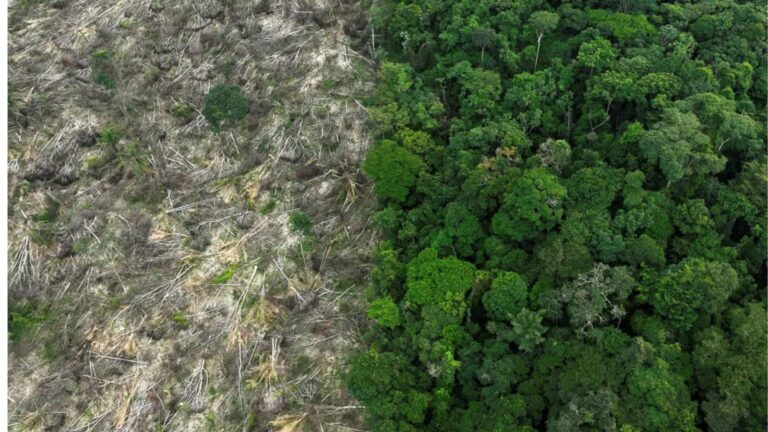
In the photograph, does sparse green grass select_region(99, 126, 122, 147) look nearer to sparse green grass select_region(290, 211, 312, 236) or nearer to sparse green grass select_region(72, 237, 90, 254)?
sparse green grass select_region(72, 237, 90, 254)

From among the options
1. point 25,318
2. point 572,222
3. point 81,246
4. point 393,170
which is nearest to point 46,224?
point 81,246

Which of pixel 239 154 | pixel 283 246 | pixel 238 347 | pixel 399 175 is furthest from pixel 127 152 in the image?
pixel 399 175

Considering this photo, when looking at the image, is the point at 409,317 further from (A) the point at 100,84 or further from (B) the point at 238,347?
(A) the point at 100,84

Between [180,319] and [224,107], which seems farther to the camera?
[224,107]

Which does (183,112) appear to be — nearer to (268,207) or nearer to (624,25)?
(268,207)

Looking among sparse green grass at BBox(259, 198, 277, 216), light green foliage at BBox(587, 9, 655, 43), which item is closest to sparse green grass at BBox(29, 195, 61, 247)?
sparse green grass at BBox(259, 198, 277, 216)

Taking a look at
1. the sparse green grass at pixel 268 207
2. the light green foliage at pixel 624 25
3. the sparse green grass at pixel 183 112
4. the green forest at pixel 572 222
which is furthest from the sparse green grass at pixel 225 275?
the light green foliage at pixel 624 25
